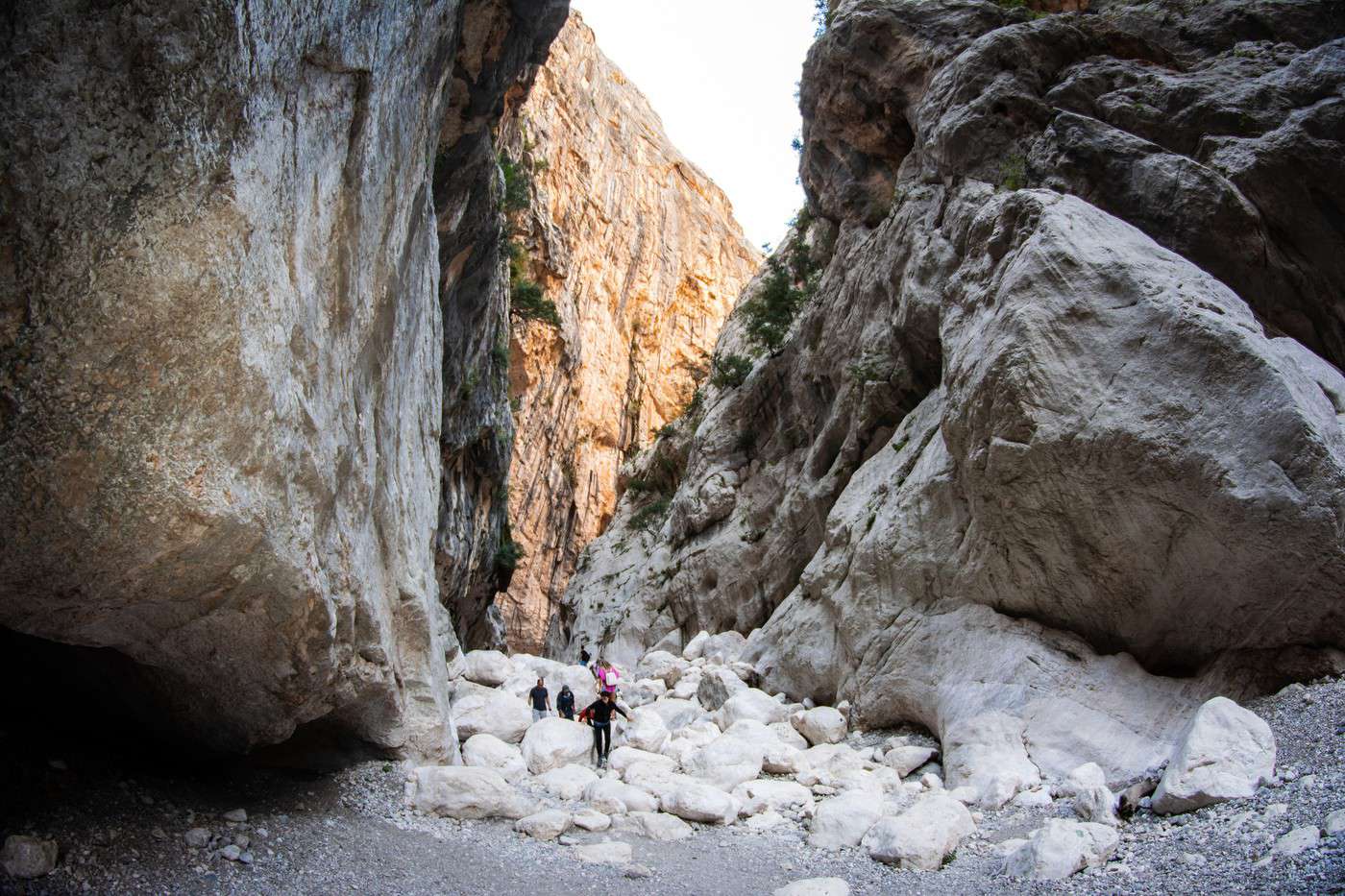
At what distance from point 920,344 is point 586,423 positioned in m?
36.8

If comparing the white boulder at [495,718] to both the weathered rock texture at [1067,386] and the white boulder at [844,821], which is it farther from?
the weathered rock texture at [1067,386]

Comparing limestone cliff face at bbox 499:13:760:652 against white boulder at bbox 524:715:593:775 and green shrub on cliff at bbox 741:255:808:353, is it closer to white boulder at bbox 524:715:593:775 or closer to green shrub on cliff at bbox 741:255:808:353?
green shrub on cliff at bbox 741:255:808:353

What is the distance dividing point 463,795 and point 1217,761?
6.73 m

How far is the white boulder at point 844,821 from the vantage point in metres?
7.58

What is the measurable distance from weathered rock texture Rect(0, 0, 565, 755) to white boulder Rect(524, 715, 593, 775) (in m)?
2.59

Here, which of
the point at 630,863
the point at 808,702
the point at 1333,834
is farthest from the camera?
the point at 808,702

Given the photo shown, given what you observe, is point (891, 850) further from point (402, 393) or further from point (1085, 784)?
point (402, 393)

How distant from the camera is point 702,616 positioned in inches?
960

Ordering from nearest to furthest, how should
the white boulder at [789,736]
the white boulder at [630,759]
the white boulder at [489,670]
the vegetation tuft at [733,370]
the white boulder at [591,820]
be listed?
the white boulder at [591,820] < the white boulder at [630,759] < the white boulder at [789,736] < the white boulder at [489,670] < the vegetation tuft at [733,370]

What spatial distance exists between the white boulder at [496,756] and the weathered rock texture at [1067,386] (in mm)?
5248

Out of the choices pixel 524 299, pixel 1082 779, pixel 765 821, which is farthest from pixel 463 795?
pixel 524 299

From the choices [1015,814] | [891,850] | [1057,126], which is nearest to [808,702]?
[1015,814]

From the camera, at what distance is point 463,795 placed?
777cm

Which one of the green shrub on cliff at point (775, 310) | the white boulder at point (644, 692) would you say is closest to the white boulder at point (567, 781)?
the white boulder at point (644, 692)
